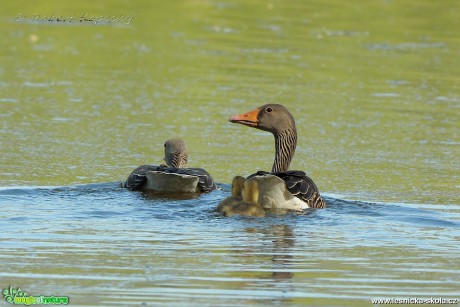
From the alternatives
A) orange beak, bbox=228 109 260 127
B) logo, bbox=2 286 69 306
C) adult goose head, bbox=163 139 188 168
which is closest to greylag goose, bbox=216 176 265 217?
orange beak, bbox=228 109 260 127

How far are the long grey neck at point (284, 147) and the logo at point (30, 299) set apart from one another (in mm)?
6404

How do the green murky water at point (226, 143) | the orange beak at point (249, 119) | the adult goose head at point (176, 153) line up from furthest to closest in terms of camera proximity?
1. the adult goose head at point (176, 153)
2. the orange beak at point (249, 119)
3. the green murky water at point (226, 143)

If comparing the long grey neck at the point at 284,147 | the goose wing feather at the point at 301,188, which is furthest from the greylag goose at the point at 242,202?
the long grey neck at the point at 284,147

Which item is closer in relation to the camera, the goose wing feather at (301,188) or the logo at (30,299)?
the logo at (30,299)

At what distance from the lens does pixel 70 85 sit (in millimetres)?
20266

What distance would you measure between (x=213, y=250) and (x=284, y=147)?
4.30m

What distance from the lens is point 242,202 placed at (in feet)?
38.2

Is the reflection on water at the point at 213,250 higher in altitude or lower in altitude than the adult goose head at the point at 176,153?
lower

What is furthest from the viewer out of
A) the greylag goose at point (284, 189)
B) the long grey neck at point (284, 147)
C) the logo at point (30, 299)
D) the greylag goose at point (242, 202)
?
the long grey neck at point (284, 147)

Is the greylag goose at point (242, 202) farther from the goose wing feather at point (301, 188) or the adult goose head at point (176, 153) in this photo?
the adult goose head at point (176, 153)

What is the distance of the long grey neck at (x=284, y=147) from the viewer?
1375 cm

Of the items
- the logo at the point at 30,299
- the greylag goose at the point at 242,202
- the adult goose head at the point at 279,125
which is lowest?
the logo at the point at 30,299

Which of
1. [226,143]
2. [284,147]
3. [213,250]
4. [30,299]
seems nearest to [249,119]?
[284,147]

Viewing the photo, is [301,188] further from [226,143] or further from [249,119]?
[226,143]
